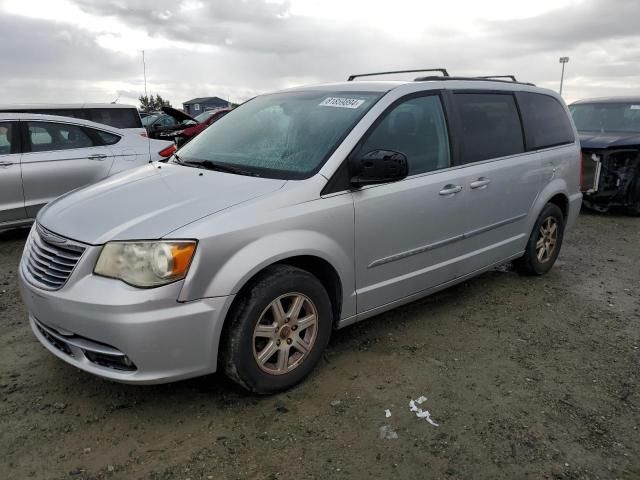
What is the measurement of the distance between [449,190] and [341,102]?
95cm

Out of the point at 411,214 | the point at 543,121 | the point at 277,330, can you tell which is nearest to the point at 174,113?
the point at 543,121

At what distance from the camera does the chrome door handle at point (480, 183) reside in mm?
4035

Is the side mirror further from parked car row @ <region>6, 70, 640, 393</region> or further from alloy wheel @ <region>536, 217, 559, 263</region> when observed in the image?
alloy wheel @ <region>536, 217, 559, 263</region>

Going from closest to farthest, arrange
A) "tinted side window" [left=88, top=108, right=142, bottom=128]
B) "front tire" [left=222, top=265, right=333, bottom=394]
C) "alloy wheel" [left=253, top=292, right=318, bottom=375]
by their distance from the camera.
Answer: "front tire" [left=222, top=265, right=333, bottom=394] < "alloy wheel" [left=253, top=292, right=318, bottom=375] < "tinted side window" [left=88, top=108, right=142, bottom=128]

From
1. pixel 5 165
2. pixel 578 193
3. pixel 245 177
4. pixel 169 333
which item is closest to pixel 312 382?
pixel 169 333

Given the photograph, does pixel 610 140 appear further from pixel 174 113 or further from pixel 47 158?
pixel 174 113

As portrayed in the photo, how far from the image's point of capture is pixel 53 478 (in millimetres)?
2439

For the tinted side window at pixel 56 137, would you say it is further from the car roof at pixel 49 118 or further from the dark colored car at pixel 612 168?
the dark colored car at pixel 612 168

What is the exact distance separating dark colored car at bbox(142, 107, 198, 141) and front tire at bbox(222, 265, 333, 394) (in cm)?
834

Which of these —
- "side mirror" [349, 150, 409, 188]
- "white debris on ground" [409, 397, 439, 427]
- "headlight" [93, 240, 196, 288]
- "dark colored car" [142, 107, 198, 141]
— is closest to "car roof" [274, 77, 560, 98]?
"side mirror" [349, 150, 409, 188]

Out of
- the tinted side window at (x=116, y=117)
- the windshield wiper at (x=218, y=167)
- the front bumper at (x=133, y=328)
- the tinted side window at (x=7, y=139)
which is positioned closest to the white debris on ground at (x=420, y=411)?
the front bumper at (x=133, y=328)

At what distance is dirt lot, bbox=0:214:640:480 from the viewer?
2545mm

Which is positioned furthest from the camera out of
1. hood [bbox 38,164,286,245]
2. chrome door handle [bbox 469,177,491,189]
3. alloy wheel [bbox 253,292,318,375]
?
chrome door handle [bbox 469,177,491,189]

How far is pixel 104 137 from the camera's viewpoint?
6980mm
